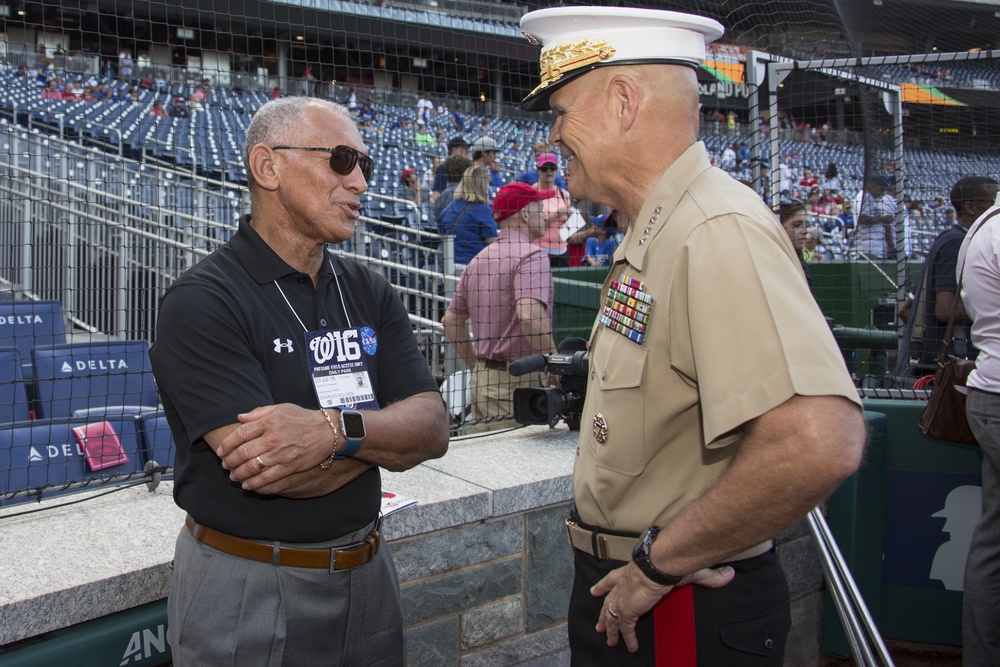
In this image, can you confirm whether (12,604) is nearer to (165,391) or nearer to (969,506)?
(165,391)

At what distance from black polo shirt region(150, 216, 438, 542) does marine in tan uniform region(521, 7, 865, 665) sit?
600mm

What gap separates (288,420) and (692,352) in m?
0.82

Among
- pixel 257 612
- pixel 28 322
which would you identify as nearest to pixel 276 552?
pixel 257 612

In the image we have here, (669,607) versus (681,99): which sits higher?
(681,99)

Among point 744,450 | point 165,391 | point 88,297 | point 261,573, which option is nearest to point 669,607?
point 744,450

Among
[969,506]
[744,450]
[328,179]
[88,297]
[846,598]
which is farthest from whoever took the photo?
[88,297]

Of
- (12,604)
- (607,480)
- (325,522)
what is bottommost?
(12,604)

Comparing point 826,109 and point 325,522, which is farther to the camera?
point 826,109

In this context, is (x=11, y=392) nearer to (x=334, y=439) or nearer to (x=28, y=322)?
(x=28, y=322)

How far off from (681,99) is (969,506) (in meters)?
3.25

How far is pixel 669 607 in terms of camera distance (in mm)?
1664

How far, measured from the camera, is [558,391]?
10.7ft

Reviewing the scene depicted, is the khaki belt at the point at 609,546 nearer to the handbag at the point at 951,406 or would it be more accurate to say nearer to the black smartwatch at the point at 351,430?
the black smartwatch at the point at 351,430

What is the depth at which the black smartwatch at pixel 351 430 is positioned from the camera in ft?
5.99
